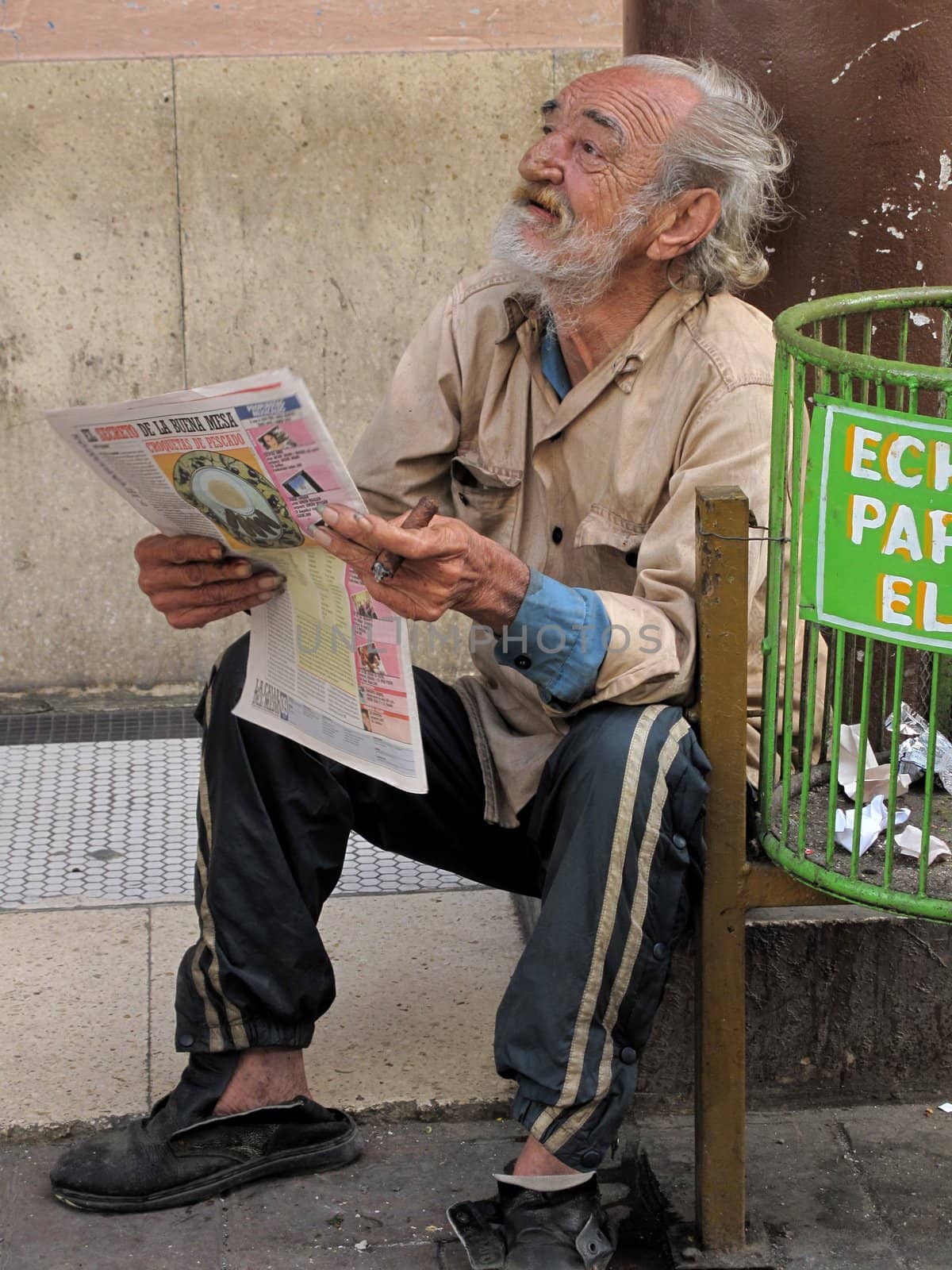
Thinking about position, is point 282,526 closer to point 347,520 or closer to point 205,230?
point 347,520

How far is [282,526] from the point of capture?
2062 millimetres

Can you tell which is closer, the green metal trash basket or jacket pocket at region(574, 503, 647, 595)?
the green metal trash basket

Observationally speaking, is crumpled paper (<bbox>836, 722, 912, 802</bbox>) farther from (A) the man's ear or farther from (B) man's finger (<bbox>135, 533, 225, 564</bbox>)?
(B) man's finger (<bbox>135, 533, 225, 564</bbox>)

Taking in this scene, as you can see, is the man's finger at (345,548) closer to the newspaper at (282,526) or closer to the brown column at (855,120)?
the newspaper at (282,526)

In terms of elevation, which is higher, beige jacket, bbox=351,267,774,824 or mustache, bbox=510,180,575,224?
mustache, bbox=510,180,575,224

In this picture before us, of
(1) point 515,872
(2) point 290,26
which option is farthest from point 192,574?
(2) point 290,26

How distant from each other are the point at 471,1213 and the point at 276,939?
1.51ft

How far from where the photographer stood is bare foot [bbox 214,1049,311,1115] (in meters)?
2.38

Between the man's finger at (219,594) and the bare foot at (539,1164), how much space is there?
2.71 feet

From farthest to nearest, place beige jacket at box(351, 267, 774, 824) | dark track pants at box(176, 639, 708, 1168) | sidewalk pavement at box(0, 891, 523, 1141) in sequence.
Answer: sidewalk pavement at box(0, 891, 523, 1141) < beige jacket at box(351, 267, 774, 824) < dark track pants at box(176, 639, 708, 1168)

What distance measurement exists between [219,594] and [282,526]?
288 millimetres

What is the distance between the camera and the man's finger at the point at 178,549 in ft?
7.42

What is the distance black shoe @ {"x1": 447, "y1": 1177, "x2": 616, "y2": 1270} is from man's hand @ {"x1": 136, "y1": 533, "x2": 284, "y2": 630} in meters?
0.88

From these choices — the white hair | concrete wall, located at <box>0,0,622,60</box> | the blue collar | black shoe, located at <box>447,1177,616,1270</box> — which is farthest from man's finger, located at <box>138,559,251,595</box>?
concrete wall, located at <box>0,0,622,60</box>
